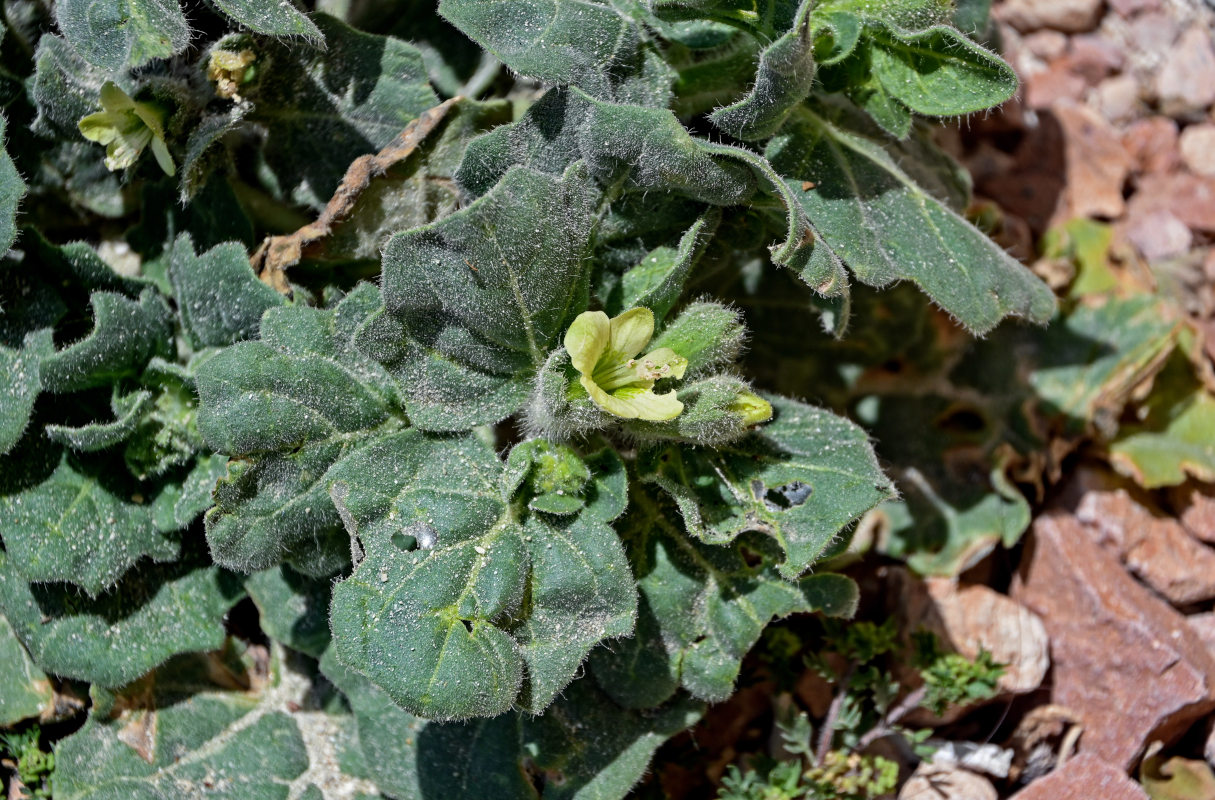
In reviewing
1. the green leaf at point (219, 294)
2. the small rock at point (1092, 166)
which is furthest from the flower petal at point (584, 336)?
the small rock at point (1092, 166)

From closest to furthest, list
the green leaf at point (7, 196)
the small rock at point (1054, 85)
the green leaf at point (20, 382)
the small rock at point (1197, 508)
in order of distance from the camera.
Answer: the green leaf at point (7, 196), the green leaf at point (20, 382), the small rock at point (1197, 508), the small rock at point (1054, 85)

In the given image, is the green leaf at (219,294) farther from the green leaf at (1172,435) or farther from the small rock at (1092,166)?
the small rock at (1092,166)

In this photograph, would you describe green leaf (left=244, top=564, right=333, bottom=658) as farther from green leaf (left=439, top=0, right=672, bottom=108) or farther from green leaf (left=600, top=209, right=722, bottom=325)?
green leaf (left=439, top=0, right=672, bottom=108)


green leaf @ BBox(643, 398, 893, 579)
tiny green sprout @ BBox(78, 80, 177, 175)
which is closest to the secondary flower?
green leaf @ BBox(643, 398, 893, 579)

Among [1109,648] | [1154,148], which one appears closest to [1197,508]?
[1109,648]

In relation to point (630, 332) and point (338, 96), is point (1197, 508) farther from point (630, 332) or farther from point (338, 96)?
point (338, 96)
